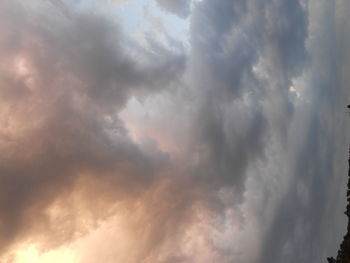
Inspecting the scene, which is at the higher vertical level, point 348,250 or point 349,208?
point 349,208

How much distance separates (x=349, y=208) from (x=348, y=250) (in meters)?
19.4

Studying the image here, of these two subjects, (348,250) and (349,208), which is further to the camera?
(349,208)

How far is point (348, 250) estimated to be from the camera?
115 meters

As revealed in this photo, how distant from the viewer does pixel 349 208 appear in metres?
126
